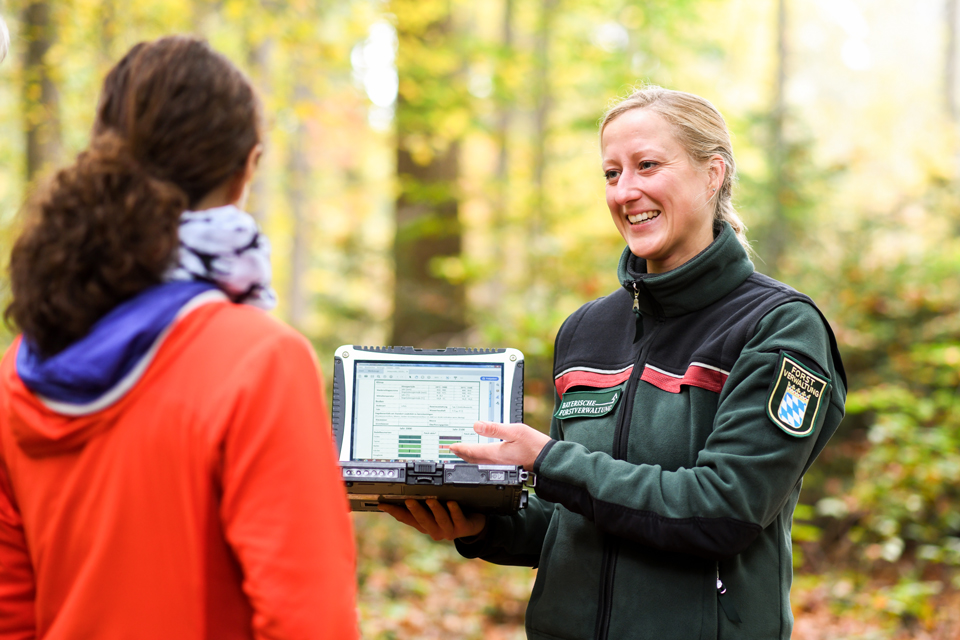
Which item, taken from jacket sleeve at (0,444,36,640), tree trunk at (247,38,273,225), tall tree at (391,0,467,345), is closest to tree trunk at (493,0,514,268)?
tall tree at (391,0,467,345)

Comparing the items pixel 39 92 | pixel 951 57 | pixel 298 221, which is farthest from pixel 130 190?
pixel 951 57

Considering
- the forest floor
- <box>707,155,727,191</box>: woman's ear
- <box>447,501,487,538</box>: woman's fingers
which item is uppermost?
<box>707,155,727,191</box>: woman's ear

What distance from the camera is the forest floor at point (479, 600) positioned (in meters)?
5.34

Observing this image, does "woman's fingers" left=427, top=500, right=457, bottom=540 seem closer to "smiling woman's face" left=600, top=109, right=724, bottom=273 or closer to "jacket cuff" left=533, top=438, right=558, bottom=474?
"jacket cuff" left=533, top=438, right=558, bottom=474

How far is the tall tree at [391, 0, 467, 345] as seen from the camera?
916cm

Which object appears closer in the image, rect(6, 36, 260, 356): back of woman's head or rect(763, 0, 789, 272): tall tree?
rect(6, 36, 260, 356): back of woman's head

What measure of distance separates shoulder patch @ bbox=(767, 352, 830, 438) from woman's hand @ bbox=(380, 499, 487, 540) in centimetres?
90

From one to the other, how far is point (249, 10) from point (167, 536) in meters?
8.04

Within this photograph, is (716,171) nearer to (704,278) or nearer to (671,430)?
(704,278)

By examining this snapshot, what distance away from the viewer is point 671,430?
2.07 metres

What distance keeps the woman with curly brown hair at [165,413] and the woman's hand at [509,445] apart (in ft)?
2.05

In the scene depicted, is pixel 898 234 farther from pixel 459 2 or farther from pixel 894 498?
pixel 459 2

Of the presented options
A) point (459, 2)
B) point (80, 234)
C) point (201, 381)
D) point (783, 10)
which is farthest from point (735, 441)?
point (783, 10)

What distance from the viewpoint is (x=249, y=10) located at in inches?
325
